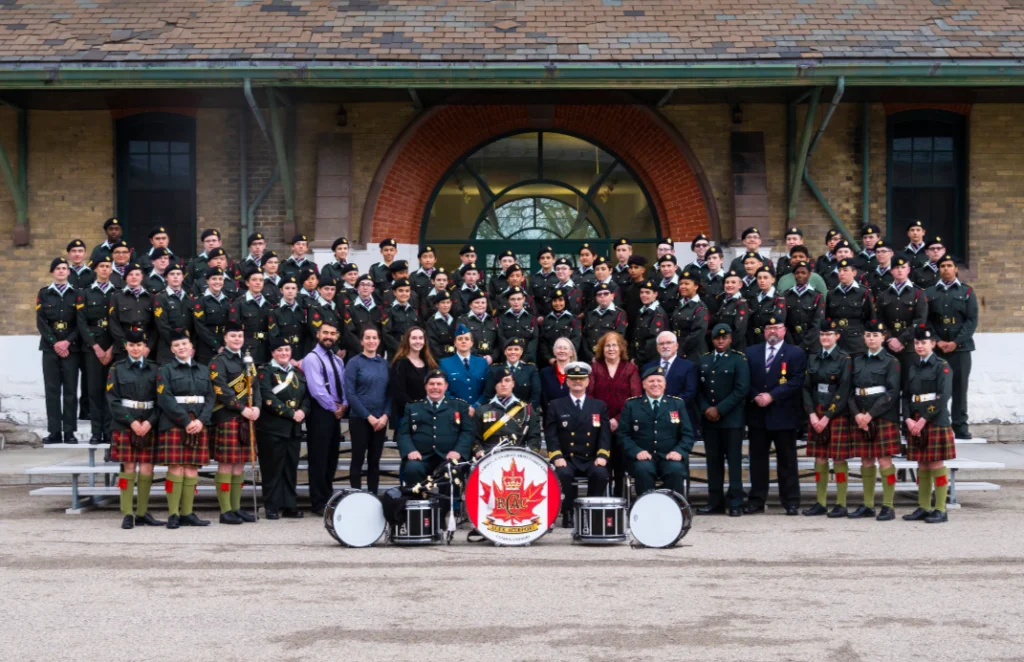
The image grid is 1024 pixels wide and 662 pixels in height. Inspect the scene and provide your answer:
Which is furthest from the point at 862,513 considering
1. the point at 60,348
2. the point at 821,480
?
the point at 60,348

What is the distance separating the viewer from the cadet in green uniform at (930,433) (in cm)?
1191

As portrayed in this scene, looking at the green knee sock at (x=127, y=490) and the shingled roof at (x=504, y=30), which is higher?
the shingled roof at (x=504, y=30)

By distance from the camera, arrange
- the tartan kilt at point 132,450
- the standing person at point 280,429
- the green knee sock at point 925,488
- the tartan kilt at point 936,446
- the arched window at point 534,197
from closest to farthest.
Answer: the tartan kilt at point 132,450 → the tartan kilt at point 936,446 → the green knee sock at point 925,488 → the standing person at point 280,429 → the arched window at point 534,197

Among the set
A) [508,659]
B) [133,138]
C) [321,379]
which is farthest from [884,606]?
[133,138]

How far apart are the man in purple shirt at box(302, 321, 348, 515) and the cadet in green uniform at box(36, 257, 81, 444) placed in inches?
144

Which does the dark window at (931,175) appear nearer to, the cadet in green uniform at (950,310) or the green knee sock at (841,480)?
the cadet in green uniform at (950,310)

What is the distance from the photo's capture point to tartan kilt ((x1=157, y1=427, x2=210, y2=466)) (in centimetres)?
1171

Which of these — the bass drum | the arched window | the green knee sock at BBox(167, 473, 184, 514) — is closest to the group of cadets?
the green knee sock at BBox(167, 473, 184, 514)

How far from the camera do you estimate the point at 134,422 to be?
1167 centimetres

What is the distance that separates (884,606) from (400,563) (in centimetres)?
350

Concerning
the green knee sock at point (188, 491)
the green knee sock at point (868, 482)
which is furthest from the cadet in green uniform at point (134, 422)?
the green knee sock at point (868, 482)

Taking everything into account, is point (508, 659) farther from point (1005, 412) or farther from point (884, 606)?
point (1005, 412)

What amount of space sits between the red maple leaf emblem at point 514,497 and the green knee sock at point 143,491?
3274mm

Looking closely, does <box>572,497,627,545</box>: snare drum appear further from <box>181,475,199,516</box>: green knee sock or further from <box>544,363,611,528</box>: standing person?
<box>181,475,199,516</box>: green knee sock
